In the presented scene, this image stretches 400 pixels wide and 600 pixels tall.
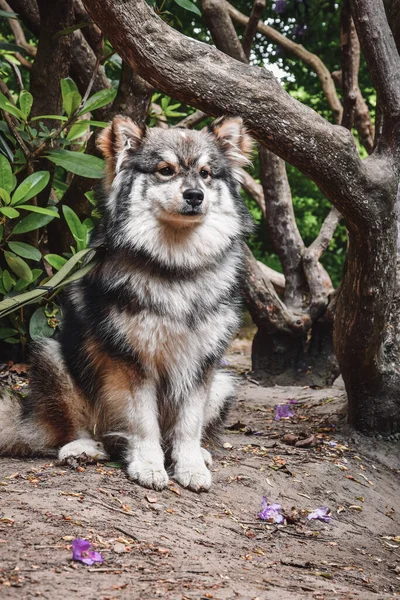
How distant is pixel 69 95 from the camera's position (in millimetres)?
4680

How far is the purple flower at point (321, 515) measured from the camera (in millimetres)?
3842

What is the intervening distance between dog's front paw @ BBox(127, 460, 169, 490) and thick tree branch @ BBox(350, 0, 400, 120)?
2.43m

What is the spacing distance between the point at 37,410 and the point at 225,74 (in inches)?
78.5

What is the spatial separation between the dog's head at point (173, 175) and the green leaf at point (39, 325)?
153cm

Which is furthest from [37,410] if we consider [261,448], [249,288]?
[249,288]

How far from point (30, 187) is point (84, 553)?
2.58 m

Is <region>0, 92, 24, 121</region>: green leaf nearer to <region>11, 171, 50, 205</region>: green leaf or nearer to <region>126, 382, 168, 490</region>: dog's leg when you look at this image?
<region>11, 171, 50, 205</region>: green leaf

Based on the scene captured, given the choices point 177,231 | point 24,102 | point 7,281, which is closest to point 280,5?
point 24,102

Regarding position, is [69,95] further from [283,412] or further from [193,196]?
[283,412]

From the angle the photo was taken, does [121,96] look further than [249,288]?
No

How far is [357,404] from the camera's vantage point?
493cm

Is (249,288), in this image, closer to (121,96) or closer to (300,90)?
(121,96)

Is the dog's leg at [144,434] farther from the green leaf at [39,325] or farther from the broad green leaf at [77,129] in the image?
the broad green leaf at [77,129]

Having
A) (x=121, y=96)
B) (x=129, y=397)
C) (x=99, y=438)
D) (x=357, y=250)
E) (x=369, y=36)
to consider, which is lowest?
(x=99, y=438)
